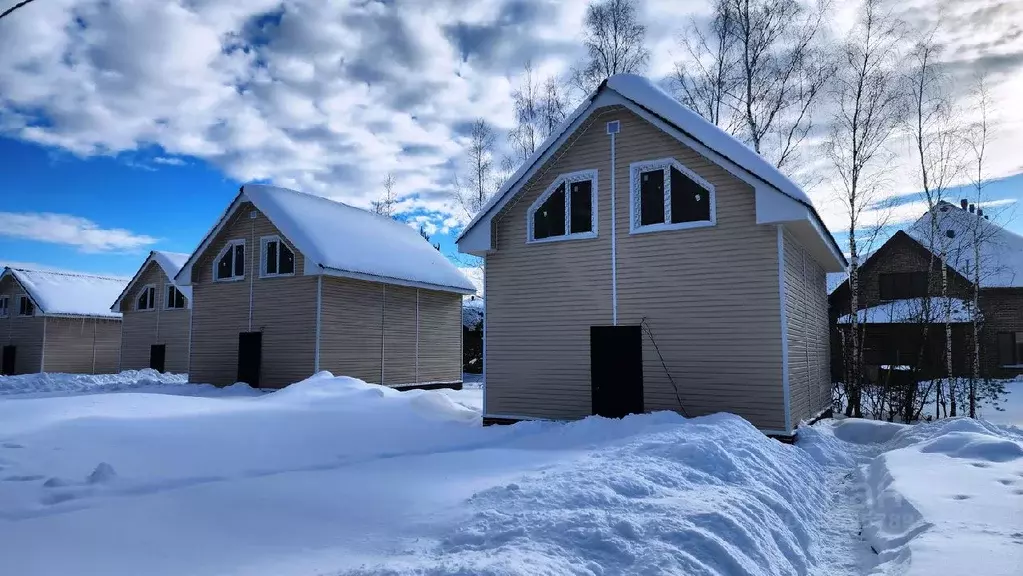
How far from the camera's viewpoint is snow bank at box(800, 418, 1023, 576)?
4.84 meters

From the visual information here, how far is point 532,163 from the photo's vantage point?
1212cm

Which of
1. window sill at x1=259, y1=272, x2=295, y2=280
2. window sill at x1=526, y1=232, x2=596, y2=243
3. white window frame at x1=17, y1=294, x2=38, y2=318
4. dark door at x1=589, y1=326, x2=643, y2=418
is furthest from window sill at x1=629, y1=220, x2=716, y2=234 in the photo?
white window frame at x1=17, y1=294, x2=38, y2=318

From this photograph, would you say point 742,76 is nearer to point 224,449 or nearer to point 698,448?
point 698,448

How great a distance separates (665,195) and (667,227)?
26.3 inches

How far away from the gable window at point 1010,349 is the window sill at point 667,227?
26.2 m

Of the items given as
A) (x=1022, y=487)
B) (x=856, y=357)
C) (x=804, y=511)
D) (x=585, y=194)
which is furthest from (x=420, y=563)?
(x=856, y=357)

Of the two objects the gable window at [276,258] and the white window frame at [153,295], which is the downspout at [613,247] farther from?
the white window frame at [153,295]

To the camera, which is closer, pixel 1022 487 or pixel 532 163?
pixel 1022 487

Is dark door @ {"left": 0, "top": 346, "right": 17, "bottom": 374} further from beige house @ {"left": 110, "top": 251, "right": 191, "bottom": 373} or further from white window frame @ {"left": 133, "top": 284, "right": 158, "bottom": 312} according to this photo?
white window frame @ {"left": 133, "top": 284, "right": 158, "bottom": 312}

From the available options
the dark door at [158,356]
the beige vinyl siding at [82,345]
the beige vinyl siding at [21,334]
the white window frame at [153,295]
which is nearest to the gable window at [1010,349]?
the dark door at [158,356]

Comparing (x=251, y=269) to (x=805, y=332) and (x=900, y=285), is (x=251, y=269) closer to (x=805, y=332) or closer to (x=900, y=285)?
(x=805, y=332)

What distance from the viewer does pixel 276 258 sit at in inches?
750

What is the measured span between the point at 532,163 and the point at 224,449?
25.6 ft

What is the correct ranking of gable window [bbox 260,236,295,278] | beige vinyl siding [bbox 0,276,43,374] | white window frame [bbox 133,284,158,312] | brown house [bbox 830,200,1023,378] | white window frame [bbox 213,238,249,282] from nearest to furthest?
1. gable window [bbox 260,236,295,278]
2. white window frame [bbox 213,238,249,282]
3. brown house [bbox 830,200,1023,378]
4. white window frame [bbox 133,284,158,312]
5. beige vinyl siding [bbox 0,276,43,374]
